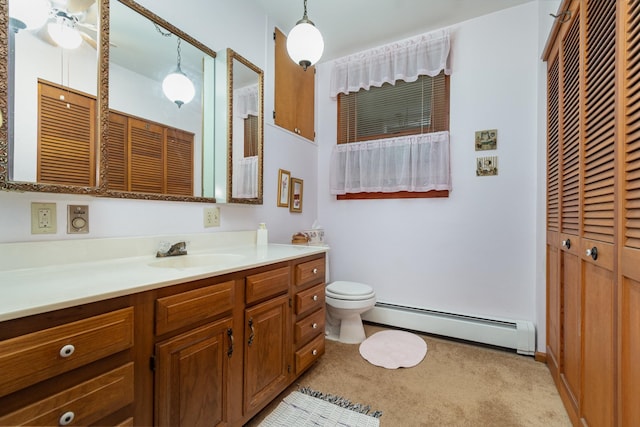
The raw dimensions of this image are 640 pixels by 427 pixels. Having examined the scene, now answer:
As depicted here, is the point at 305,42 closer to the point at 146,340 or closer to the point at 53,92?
the point at 53,92

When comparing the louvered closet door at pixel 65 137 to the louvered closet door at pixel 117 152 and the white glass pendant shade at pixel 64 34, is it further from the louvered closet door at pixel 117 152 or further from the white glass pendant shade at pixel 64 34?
the white glass pendant shade at pixel 64 34

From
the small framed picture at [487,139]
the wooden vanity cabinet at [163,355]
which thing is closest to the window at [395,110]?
the small framed picture at [487,139]

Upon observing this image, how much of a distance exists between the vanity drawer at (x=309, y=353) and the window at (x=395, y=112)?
4.73ft

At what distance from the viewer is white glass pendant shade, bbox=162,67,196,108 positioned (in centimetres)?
156

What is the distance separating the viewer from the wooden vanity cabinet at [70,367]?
65 centimetres

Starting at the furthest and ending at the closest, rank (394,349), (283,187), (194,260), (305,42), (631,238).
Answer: (283,187) → (394,349) → (305,42) → (194,260) → (631,238)

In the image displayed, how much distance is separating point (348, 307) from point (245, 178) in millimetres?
1239

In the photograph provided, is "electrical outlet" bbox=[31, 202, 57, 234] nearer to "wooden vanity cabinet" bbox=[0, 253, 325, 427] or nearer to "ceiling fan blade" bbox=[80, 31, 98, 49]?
"wooden vanity cabinet" bbox=[0, 253, 325, 427]

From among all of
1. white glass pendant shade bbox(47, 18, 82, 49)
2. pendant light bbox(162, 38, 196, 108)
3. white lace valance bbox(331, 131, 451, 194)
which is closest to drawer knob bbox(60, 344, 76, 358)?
white glass pendant shade bbox(47, 18, 82, 49)

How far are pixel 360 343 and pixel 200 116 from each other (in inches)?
79.8

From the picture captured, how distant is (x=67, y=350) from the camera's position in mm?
728

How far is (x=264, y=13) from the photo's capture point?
7.46 ft

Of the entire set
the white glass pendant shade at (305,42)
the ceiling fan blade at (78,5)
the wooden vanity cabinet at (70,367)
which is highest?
the white glass pendant shade at (305,42)

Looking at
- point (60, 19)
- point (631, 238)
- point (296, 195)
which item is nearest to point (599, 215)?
point (631, 238)
